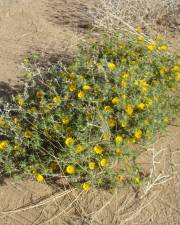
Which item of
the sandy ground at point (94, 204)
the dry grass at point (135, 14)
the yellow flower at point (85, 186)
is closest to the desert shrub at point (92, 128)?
the yellow flower at point (85, 186)

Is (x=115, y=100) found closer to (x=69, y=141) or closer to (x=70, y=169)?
(x=69, y=141)

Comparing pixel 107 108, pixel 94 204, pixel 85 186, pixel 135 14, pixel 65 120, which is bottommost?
pixel 94 204

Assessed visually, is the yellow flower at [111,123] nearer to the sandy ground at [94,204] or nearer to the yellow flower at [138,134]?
the yellow flower at [138,134]

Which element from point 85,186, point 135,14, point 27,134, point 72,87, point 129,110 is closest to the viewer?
point 85,186

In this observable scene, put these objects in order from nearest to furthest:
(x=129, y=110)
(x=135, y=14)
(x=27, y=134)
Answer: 1. (x=129, y=110)
2. (x=27, y=134)
3. (x=135, y=14)

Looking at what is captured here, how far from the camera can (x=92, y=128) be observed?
2922mm

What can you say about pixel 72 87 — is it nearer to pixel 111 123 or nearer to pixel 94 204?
pixel 111 123

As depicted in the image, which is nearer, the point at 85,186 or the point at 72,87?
the point at 85,186

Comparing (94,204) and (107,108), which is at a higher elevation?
(107,108)

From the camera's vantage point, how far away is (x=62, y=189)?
291 centimetres

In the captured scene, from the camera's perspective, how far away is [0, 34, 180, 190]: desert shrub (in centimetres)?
281

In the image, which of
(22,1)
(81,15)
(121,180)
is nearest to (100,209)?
(121,180)

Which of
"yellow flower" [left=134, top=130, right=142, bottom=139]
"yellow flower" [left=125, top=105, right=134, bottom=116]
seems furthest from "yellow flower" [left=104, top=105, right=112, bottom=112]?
"yellow flower" [left=134, top=130, right=142, bottom=139]

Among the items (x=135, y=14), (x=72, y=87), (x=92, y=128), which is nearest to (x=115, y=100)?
(x=92, y=128)
